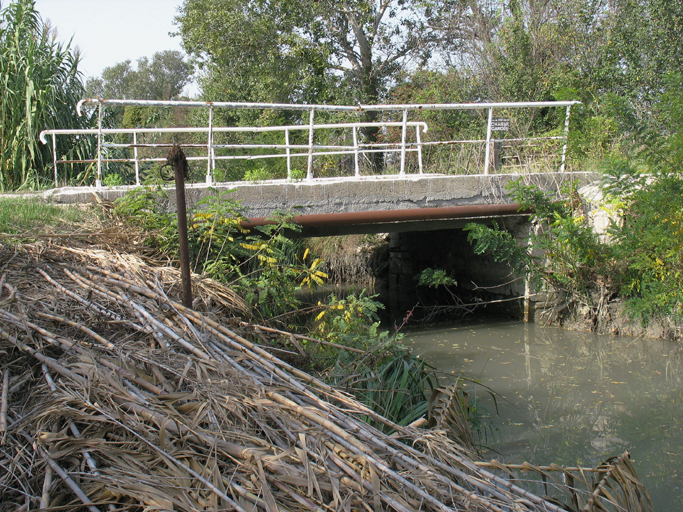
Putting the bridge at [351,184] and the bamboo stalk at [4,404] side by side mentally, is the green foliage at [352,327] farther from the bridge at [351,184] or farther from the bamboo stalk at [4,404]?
the bamboo stalk at [4,404]

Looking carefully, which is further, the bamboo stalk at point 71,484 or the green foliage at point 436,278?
the green foliage at point 436,278

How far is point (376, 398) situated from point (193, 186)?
4177 millimetres

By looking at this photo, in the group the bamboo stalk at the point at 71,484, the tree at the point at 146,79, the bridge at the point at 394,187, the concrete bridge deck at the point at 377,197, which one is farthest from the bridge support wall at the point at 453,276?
the tree at the point at 146,79

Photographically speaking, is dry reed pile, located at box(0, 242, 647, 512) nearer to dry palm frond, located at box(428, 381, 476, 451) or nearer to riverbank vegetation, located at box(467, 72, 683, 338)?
dry palm frond, located at box(428, 381, 476, 451)

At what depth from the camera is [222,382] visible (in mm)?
2518

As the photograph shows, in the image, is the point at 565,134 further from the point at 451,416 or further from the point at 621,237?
the point at 451,416

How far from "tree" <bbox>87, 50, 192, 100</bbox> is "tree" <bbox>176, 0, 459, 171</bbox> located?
23876mm

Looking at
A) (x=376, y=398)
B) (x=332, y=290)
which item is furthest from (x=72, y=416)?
(x=332, y=290)

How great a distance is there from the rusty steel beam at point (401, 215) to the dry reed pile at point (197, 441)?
4273 millimetres

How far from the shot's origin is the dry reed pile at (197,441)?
1.94m

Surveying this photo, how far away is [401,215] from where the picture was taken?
790 centimetres

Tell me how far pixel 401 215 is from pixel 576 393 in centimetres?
324

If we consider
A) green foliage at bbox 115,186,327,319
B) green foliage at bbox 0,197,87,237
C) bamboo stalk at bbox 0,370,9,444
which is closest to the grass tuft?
green foliage at bbox 0,197,87,237

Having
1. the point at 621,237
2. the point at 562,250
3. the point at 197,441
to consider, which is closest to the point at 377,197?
the point at 562,250
